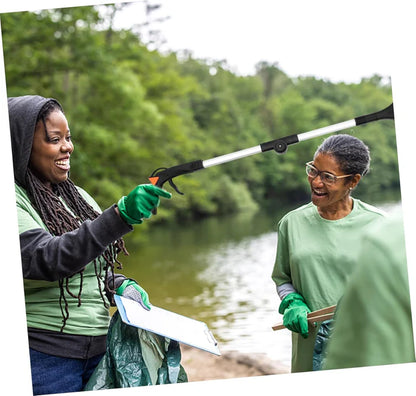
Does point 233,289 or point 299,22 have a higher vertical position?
point 299,22

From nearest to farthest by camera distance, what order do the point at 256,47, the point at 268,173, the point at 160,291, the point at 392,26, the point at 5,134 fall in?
the point at 5,134 → the point at 392,26 → the point at 160,291 → the point at 268,173 → the point at 256,47

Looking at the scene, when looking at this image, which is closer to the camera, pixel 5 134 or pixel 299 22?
pixel 5 134

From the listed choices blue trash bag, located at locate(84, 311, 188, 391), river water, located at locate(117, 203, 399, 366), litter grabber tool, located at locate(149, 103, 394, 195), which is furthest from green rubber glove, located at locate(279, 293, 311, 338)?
river water, located at locate(117, 203, 399, 366)

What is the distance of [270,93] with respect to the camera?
89.6ft

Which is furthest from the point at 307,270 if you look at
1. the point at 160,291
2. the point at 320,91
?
the point at 320,91

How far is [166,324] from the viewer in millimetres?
1757

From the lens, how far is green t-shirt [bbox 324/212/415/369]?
0.61 meters

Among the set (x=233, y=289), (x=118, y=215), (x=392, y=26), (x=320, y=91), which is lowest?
(x=233, y=289)

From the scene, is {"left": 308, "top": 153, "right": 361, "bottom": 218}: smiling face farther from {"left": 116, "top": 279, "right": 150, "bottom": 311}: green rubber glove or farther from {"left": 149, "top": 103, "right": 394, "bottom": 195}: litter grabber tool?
{"left": 116, "top": 279, "right": 150, "bottom": 311}: green rubber glove

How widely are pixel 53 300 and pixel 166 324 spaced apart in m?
0.35

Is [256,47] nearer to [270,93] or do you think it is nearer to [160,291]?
[270,93]

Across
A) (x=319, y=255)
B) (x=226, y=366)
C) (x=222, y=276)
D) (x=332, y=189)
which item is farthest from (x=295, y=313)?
(x=222, y=276)

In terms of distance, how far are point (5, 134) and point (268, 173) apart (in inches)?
775

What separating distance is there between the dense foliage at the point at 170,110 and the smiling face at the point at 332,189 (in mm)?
3905
